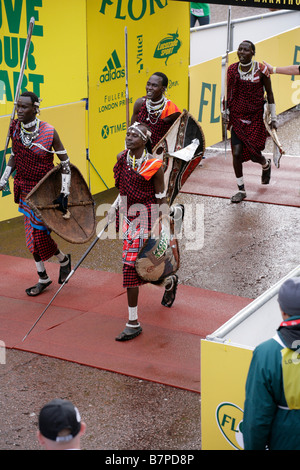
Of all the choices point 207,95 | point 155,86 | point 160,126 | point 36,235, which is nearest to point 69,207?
point 36,235

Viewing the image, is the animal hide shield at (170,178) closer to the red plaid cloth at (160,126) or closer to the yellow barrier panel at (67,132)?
the red plaid cloth at (160,126)

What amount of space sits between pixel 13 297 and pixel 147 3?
549cm

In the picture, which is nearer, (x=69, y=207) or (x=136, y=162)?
(x=136, y=162)

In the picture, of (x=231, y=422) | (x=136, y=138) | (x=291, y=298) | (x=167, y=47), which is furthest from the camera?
(x=167, y=47)

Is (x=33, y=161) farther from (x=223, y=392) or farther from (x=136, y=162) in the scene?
(x=223, y=392)

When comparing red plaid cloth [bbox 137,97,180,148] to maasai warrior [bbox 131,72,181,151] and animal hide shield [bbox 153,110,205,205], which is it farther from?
animal hide shield [bbox 153,110,205,205]

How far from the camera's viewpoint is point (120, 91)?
36.2 ft

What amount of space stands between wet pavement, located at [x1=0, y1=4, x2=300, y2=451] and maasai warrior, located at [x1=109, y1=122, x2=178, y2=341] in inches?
32.4

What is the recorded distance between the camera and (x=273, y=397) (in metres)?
3.61

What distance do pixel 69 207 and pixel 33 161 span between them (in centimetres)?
61

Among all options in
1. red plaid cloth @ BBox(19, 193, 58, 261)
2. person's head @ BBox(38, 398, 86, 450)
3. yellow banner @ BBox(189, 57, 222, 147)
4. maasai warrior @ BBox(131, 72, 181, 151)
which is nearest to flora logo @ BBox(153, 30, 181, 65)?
yellow banner @ BBox(189, 57, 222, 147)

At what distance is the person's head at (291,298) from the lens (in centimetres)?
360

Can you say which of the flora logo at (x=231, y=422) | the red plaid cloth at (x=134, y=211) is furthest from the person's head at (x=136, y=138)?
the flora logo at (x=231, y=422)

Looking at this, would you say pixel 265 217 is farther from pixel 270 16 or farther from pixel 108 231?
pixel 270 16
